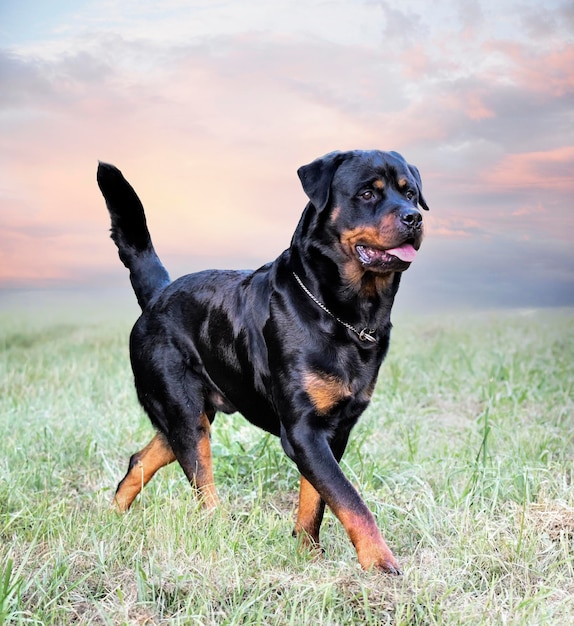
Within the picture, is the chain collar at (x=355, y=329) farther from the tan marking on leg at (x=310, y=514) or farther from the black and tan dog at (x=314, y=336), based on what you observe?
the tan marking on leg at (x=310, y=514)

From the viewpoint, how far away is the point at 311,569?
10.7ft

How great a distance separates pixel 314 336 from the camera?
3.48 m

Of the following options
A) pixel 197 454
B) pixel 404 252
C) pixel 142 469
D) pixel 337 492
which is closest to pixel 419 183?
pixel 404 252

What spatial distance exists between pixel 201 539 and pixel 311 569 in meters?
0.52

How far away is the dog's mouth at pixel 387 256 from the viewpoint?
336cm

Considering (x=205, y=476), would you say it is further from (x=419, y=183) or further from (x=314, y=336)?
(x=419, y=183)

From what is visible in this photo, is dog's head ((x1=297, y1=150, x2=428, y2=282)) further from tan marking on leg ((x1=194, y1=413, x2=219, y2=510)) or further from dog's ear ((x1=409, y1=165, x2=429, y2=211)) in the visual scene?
tan marking on leg ((x1=194, y1=413, x2=219, y2=510))

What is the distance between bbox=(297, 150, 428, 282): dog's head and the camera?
132 inches

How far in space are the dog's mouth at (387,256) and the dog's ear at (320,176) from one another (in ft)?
0.88

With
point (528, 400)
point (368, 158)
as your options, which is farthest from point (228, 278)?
point (528, 400)

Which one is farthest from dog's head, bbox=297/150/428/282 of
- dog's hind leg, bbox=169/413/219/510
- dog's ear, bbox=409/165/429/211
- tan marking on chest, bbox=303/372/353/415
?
dog's hind leg, bbox=169/413/219/510

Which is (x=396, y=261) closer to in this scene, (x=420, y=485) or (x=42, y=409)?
(x=420, y=485)

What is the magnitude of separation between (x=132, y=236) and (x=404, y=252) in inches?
67.4

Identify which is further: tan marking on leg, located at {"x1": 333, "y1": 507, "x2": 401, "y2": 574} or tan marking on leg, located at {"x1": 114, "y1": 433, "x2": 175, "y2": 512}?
tan marking on leg, located at {"x1": 114, "y1": 433, "x2": 175, "y2": 512}
